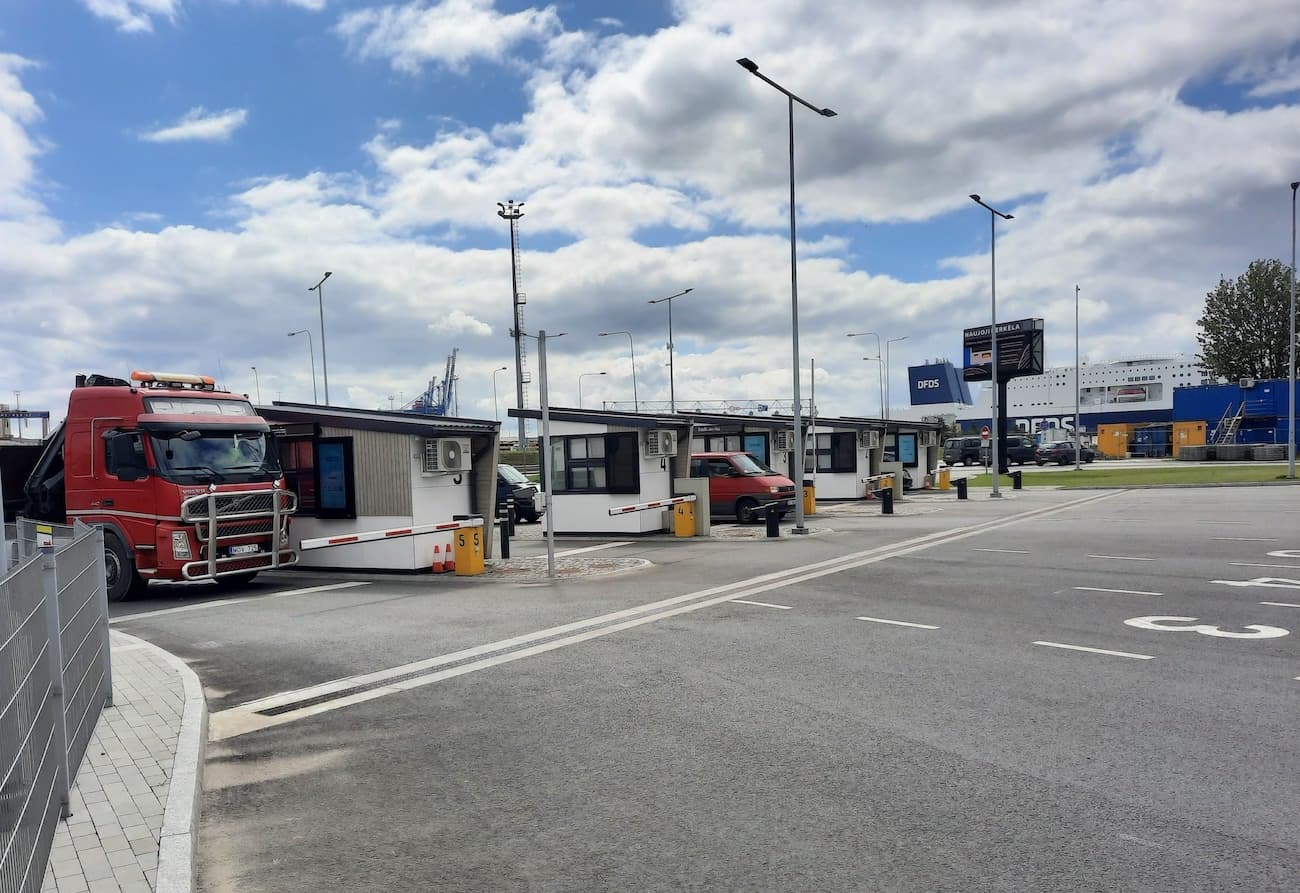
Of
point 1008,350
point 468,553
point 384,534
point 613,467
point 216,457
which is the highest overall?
point 1008,350

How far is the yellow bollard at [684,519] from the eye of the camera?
19594 mm

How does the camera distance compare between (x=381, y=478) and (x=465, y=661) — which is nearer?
(x=465, y=661)

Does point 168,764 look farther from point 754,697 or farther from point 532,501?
point 532,501

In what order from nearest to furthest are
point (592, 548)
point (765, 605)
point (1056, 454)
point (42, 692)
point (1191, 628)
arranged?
1. point (42, 692)
2. point (1191, 628)
3. point (765, 605)
4. point (592, 548)
5. point (1056, 454)

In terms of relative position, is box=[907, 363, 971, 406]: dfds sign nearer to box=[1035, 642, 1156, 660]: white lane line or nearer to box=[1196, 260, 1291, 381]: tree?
box=[1196, 260, 1291, 381]: tree

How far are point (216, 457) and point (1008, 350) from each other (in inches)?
1863

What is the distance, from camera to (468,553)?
1462cm

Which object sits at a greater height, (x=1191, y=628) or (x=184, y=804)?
(x=184, y=804)

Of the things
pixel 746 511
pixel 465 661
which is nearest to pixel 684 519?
pixel 746 511

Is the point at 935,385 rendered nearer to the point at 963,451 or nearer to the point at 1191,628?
the point at 963,451

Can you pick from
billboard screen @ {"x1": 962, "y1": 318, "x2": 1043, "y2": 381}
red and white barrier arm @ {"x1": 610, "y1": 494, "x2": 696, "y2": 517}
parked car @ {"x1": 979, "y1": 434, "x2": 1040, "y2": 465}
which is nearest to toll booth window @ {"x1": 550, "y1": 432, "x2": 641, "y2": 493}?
red and white barrier arm @ {"x1": 610, "y1": 494, "x2": 696, "y2": 517}

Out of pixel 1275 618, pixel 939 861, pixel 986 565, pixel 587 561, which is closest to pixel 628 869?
pixel 939 861

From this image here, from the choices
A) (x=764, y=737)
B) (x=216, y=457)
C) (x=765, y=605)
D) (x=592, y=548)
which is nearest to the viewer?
(x=764, y=737)

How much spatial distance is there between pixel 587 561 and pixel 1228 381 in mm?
70437
